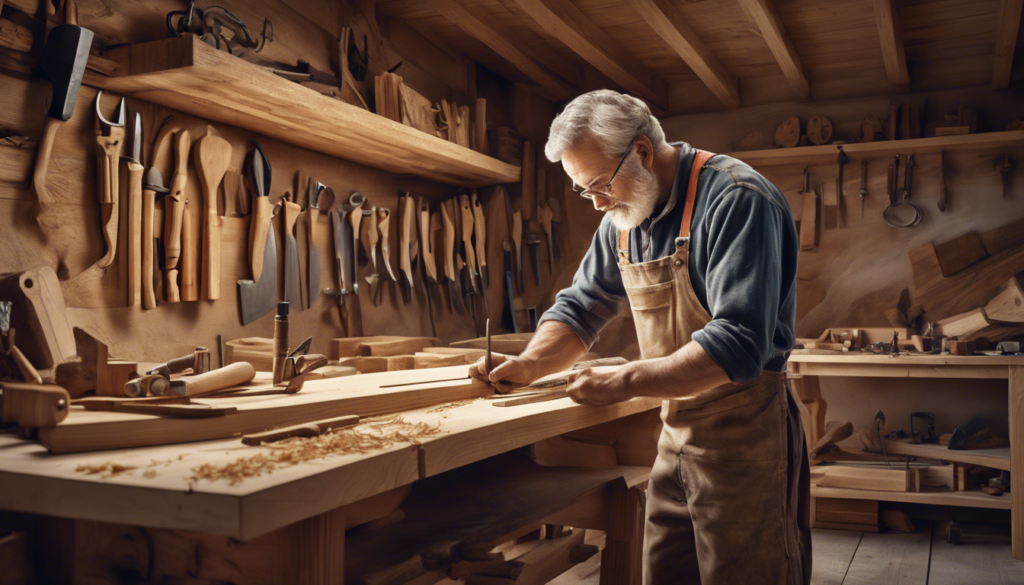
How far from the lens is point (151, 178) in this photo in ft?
8.93

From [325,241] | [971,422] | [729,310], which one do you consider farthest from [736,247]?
[971,422]

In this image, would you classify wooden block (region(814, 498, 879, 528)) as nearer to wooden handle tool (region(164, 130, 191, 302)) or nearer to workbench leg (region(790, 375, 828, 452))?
workbench leg (region(790, 375, 828, 452))

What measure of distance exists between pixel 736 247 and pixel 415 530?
113cm

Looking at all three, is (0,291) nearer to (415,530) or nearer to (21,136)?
(21,136)

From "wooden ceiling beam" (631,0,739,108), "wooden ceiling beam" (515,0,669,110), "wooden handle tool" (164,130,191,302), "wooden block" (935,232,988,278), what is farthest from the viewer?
"wooden block" (935,232,988,278)

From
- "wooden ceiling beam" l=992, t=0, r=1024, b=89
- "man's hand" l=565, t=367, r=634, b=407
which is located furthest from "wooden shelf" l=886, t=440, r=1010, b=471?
"man's hand" l=565, t=367, r=634, b=407

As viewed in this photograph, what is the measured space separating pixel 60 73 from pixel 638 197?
1.87 m

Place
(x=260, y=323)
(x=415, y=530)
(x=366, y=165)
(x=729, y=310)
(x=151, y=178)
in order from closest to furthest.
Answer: (x=729, y=310) → (x=415, y=530) → (x=151, y=178) → (x=260, y=323) → (x=366, y=165)

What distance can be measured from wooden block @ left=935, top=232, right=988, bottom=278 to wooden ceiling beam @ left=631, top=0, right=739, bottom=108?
5.58ft

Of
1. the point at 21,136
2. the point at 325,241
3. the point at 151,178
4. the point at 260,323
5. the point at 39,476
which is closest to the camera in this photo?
the point at 39,476

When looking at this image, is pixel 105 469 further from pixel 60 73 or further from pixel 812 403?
pixel 812 403

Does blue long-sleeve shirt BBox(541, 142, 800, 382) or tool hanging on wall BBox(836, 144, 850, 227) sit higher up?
tool hanging on wall BBox(836, 144, 850, 227)

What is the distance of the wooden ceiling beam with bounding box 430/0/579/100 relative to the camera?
3904 millimetres

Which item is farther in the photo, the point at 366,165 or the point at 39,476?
the point at 366,165
